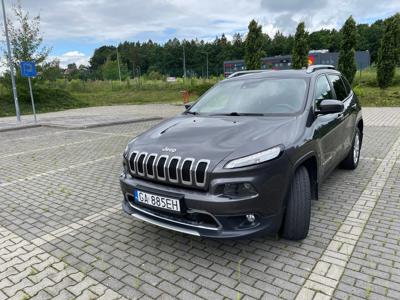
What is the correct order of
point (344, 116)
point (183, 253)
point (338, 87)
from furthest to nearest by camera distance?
point (338, 87) → point (344, 116) → point (183, 253)

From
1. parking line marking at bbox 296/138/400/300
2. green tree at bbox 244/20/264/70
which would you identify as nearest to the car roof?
parking line marking at bbox 296/138/400/300

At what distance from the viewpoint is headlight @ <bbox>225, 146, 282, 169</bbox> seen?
268 cm

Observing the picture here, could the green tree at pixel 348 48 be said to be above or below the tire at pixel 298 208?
above

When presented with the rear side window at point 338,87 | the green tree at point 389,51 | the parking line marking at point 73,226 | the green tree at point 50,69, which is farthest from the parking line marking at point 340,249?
the green tree at point 50,69

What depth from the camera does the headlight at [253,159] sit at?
2682 millimetres

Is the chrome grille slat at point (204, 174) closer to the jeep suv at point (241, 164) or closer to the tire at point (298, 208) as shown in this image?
the jeep suv at point (241, 164)

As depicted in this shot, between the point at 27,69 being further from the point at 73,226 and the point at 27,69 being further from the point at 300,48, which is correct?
the point at 300,48

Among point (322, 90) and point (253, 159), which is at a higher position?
point (322, 90)

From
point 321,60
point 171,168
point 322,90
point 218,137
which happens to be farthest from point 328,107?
point 321,60

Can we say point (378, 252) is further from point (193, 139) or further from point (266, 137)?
point (193, 139)

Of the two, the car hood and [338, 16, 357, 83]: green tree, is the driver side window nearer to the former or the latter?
the car hood

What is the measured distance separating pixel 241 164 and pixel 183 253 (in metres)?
1.12

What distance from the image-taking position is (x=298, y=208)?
3.04 meters

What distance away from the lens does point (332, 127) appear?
158 inches
